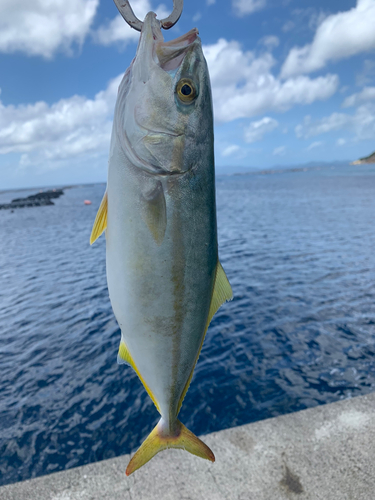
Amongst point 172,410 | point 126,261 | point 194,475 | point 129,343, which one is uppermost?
point 126,261

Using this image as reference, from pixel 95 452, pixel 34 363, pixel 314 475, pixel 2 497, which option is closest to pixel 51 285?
pixel 34 363

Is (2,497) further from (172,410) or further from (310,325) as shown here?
(310,325)

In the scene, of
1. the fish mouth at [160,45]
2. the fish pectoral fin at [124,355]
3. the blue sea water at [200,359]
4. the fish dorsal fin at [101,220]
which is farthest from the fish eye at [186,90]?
the blue sea water at [200,359]

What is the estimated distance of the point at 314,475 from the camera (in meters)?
4.14

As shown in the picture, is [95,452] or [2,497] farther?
[95,452]

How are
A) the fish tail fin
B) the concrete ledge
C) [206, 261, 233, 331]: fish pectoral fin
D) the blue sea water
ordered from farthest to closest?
the blue sea water
the concrete ledge
the fish tail fin
[206, 261, 233, 331]: fish pectoral fin

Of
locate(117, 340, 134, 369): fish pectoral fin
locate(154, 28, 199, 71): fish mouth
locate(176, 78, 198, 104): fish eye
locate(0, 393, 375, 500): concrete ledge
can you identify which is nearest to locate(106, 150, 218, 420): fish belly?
locate(117, 340, 134, 369): fish pectoral fin

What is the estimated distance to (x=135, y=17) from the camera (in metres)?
1.91

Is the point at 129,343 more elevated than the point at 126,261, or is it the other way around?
the point at 126,261

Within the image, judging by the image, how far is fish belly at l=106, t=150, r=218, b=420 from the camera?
1.83 m

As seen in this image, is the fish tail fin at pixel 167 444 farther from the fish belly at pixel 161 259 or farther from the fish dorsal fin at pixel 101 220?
the fish dorsal fin at pixel 101 220

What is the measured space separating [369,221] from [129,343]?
103 ft

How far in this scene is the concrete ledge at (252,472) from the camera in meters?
4.00

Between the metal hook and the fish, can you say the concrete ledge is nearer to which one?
the fish
